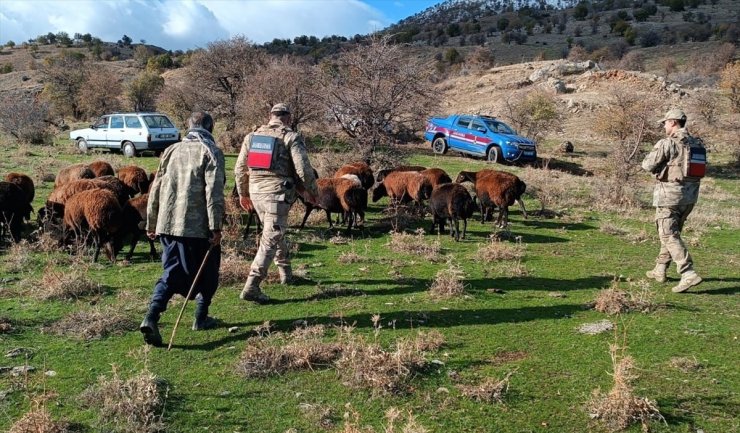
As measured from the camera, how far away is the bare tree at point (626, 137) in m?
14.7

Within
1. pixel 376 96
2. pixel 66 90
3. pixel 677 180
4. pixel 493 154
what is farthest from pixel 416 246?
pixel 66 90

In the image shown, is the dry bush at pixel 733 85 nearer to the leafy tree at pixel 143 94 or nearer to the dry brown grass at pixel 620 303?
the dry brown grass at pixel 620 303

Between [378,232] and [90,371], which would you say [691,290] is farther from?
[90,371]

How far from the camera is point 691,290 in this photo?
7301 mm

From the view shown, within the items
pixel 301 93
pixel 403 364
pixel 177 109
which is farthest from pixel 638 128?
pixel 177 109

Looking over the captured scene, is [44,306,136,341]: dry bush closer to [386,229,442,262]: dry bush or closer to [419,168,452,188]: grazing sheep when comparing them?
[386,229,442,262]: dry bush

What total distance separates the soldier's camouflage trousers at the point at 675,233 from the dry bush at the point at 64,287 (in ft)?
22.9

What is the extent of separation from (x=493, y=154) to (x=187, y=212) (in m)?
19.2

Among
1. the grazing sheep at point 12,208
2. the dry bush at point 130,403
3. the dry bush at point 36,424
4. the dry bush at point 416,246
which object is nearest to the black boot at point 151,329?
the dry bush at point 130,403

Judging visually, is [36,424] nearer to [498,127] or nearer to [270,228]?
[270,228]

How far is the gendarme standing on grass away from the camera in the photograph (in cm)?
707

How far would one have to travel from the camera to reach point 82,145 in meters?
23.2

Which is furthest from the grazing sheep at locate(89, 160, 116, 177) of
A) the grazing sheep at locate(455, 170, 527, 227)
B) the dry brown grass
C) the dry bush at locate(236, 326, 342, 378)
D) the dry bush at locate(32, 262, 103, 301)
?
the dry brown grass

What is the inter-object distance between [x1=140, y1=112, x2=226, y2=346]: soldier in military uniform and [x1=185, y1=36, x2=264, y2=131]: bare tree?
22364mm
